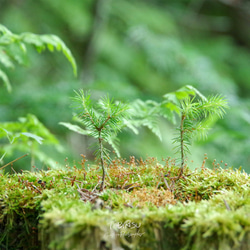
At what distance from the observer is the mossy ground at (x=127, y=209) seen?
941mm

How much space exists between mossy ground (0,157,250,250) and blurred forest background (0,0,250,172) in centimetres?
164

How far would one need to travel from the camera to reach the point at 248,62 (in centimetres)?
580

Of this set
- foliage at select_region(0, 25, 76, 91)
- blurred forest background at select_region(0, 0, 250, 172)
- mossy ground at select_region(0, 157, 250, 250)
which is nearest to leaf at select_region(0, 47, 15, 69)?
foliage at select_region(0, 25, 76, 91)

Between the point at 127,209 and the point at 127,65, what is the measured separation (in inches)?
179

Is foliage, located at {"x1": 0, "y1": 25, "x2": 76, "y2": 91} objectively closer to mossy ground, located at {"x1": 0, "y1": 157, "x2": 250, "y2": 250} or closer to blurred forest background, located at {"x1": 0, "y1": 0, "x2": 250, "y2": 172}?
blurred forest background, located at {"x1": 0, "y1": 0, "x2": 250, "y2": 172}

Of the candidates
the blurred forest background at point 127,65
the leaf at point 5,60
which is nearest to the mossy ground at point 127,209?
the leaf at point 5,60

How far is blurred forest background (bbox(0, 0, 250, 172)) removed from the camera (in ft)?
11.2

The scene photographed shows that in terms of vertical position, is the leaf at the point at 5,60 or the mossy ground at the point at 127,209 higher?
the leaf at the point at 5,60

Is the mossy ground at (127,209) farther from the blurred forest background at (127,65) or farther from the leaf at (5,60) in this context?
the blurred forest background at (127,65)

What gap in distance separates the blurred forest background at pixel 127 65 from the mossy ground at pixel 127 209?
164 cm

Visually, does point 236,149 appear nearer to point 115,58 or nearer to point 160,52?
point 160,52

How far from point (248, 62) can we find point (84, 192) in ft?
17.7

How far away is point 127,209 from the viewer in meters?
1.09

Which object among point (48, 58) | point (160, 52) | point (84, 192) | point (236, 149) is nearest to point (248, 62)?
point (160, 52)
